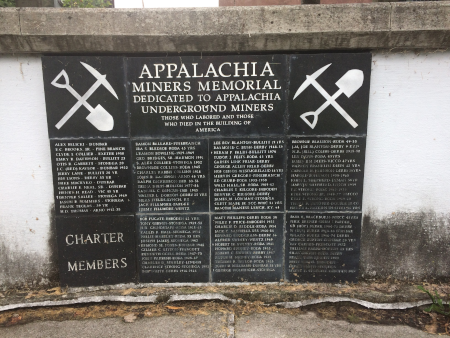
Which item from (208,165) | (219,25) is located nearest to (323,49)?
(219,25)

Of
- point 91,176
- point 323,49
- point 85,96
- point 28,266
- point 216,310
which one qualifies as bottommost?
point 216,310

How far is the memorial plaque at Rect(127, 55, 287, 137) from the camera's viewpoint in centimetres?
350

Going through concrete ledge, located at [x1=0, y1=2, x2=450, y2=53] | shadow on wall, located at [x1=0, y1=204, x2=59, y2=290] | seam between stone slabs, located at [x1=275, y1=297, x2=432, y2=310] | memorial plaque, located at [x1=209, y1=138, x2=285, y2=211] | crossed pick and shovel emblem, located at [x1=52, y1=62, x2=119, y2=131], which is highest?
concrete ledge, located at [x1=0, y1=2, x2=450, y2=53]

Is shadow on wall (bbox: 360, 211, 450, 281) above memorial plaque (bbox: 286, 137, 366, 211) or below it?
below

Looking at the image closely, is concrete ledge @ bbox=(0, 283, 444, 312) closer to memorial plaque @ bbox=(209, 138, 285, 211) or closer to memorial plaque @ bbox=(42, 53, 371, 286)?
memorial plaque @ bbox=(42, 53, 371, 286)

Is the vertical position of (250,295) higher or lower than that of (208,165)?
lower

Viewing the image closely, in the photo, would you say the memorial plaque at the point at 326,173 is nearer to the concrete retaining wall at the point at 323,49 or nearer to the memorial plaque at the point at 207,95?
the concrete retaining wall at the point at 323,49

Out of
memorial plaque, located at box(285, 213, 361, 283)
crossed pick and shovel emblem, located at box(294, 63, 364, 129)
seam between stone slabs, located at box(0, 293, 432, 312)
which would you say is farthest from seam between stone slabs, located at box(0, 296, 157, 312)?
crossed pick and shovel emblem, located at box(294, 63, 364, 129)

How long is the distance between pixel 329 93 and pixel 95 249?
134 inches

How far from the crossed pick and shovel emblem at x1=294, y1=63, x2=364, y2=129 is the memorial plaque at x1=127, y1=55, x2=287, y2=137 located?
28cm

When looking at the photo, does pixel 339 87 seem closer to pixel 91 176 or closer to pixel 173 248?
pixel 173 248

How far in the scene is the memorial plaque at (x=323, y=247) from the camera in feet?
12.3

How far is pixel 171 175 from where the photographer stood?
366 cm

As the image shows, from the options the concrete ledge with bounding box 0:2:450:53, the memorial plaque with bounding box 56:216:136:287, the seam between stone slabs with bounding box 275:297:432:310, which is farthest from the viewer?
the memorial plaque with bounding box 56:216:136:287
